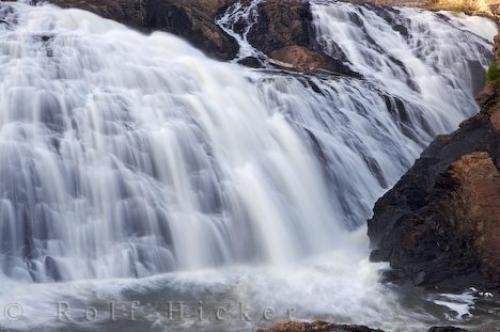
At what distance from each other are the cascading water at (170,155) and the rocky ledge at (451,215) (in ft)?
2.67

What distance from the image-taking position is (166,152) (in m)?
13.5

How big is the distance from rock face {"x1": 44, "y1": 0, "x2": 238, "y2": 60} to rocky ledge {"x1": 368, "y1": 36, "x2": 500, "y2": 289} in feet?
33.3

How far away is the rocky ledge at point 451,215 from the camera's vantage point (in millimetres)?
10922

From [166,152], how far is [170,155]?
4.1 inches

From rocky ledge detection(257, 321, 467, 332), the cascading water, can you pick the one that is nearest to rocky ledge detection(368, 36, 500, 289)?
the cascading water

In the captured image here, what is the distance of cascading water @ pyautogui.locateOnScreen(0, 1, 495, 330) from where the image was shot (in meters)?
11.7

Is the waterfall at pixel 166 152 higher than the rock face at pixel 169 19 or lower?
lower

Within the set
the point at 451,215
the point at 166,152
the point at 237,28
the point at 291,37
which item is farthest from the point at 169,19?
the point at 451,215

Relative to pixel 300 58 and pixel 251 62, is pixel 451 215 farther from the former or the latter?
pixel 300 58

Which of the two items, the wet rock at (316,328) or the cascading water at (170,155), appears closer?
the wet rock at (316,328)

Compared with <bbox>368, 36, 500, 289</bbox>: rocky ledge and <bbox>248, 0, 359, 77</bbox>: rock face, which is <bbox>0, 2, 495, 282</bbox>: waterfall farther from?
<bbox>248, 0, 359, 77</bbox>: rock face

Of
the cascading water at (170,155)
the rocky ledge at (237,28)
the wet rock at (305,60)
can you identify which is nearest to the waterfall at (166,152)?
the cascading water at (170,155)

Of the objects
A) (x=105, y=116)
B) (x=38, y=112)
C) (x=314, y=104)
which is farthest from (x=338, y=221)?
(x=38, y=112)

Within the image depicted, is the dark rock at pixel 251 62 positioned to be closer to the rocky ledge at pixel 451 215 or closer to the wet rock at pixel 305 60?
the wet rock at pixel 305 60
